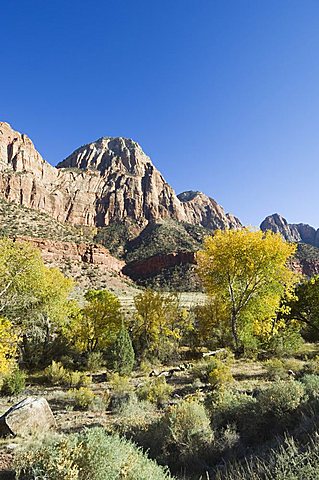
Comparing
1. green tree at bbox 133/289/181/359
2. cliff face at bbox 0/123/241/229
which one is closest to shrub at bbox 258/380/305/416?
green tree at bbox 133/289/181/359

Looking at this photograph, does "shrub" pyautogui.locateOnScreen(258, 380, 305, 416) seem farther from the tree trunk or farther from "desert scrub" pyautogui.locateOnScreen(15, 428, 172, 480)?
the tree trunk

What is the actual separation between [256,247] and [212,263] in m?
2.69

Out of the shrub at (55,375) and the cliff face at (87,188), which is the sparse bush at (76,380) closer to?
the shrub at (55,375)

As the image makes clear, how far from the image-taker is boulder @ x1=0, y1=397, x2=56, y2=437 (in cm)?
684

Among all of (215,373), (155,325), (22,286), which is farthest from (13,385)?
(155,325)

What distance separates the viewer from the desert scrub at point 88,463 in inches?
151

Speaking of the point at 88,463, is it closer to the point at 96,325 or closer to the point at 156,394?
the point at 156,394

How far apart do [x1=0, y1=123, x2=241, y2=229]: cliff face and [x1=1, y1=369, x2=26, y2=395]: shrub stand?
115539mm

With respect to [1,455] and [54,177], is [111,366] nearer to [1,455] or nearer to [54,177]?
[1,455]

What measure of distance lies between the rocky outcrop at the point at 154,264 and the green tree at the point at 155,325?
71.8 metres

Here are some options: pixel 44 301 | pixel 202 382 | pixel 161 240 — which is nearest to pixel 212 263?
pixel 202 382

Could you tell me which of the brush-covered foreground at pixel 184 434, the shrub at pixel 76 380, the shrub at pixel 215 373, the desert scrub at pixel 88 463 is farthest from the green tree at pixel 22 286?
the desert scrub at pixel 88 463

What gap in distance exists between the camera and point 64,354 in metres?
20.0

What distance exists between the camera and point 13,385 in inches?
502
